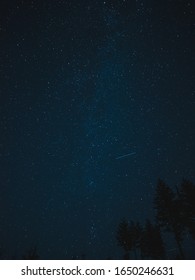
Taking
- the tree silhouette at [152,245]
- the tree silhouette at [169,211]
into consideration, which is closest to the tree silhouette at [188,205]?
the tree silhouette at [169,211]

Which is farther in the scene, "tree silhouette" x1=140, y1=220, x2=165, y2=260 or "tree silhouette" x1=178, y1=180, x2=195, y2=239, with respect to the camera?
"tree silhouette" x1=140, y1=220, x2=165, y2=260

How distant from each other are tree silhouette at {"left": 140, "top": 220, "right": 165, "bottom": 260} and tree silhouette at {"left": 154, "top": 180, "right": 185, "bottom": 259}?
11948mm

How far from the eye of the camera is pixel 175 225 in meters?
23.6

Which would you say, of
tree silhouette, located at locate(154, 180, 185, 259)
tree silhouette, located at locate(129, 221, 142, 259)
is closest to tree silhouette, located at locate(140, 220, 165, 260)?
tree silhouette, located at locate(129, 221, 142, 259)

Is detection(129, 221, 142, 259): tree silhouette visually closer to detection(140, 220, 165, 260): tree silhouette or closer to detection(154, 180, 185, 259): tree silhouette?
detection(140, 220, 165, 260): tree silhouette

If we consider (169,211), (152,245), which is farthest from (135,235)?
(169,211)

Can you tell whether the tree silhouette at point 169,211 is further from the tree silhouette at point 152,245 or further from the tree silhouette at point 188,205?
the tree silhouette at point 152,245

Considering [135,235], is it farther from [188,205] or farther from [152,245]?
[188,205]

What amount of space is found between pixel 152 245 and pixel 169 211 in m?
13.1

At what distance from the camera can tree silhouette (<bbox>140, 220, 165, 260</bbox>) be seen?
111 feet

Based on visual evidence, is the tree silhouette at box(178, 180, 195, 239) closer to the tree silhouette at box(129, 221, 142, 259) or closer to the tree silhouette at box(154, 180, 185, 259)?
the tree silhouette at box(154, 180, 185, 259)

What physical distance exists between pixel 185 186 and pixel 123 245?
16.9 m
